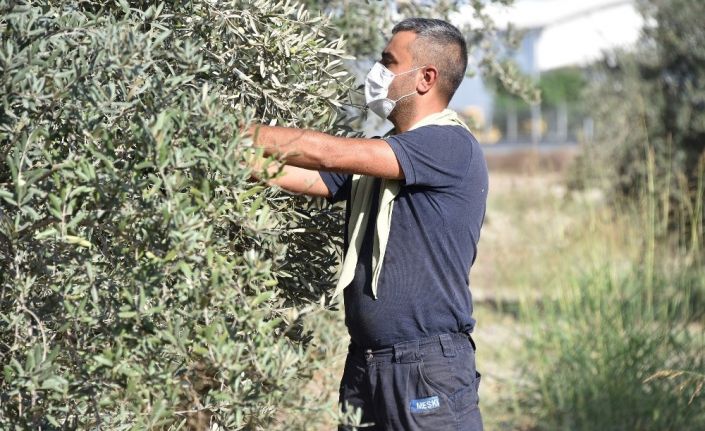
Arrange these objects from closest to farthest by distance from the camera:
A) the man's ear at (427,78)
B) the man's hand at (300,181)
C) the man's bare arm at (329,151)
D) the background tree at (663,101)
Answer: the man's bare arm at (329,151), the man's hand at (300,181), the man's ear at (427,78), the background tree at (663,101)

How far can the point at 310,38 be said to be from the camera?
9.36 feet

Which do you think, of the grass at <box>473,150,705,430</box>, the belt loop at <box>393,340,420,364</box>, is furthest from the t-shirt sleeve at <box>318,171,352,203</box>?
the grass at <box>473,150,705,430</box>

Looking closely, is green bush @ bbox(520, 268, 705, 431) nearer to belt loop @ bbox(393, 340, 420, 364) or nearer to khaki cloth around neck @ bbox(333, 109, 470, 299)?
belt loop @ bbox(393, 340, 420, 364)

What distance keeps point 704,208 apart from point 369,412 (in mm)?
4597

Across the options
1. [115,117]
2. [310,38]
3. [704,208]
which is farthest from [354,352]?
[704,208]

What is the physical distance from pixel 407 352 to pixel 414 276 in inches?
8.8

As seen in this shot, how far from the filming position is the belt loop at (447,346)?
2.90 meters

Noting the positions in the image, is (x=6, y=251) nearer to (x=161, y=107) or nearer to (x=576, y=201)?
(x=161, y=107)

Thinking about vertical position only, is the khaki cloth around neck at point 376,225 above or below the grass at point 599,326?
above

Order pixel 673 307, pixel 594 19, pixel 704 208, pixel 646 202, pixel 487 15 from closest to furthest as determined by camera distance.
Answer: pixel 487 15
pixel 673 307
pixel 646 202
pixel 704 208
pixel 594 19

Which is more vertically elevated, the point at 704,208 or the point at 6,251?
the point at 6,251

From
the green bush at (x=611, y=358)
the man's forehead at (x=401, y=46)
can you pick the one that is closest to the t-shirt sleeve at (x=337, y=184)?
the man's forehead at (x=401, y=46)

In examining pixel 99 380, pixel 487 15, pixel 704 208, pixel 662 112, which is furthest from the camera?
pixel 662 112

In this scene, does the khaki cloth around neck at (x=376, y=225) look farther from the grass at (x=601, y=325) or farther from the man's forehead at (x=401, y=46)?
the grass at (x=601, y=325)
